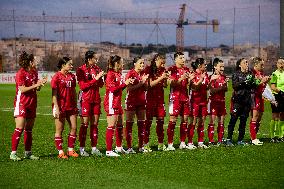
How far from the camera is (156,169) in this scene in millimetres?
10156

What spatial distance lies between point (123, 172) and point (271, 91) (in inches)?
247

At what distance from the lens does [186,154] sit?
39.4 ft

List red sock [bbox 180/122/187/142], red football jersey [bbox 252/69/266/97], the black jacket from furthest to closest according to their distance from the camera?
1. red football jersey [bbox 252/69/266/97]
2. the black jacket
3. red sock [bbox 180/122/187/142]

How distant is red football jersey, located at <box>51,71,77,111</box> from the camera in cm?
1160

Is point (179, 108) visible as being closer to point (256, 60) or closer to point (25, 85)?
point (256, 60)

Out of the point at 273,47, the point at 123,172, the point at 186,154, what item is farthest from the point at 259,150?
the point at 273,47

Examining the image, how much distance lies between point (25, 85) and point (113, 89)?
6.04 ft

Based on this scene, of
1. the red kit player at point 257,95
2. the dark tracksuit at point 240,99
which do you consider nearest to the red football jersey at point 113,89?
the dark tracksuit at point 240,99

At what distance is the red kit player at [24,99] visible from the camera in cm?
1127

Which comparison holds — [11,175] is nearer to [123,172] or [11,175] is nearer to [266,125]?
[123,172]

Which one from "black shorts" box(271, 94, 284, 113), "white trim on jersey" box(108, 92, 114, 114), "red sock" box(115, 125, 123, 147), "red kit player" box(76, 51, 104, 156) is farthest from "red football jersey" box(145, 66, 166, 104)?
"black shorts" box(271, 94, 284, 113)

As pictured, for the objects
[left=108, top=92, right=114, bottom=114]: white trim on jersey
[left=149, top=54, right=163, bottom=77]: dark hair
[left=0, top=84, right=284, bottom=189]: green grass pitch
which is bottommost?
[left=0, top=84, right=284, bottom=189]: green grass pitch

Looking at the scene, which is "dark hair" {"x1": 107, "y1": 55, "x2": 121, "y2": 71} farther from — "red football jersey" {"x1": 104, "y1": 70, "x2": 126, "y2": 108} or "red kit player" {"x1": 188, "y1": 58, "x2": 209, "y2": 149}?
"red kit player" {"x1": 188, "y1": 58, "x2": 209, "y2": 149}

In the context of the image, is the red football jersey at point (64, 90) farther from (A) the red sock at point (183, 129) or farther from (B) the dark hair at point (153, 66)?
(A) the red sock at point (183, 129)
